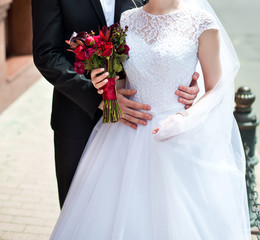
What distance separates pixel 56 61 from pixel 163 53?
643mm

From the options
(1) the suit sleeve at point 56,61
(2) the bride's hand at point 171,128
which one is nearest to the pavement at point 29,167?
(1) the suit sleeve at point 56,61

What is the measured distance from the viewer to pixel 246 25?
18141 millimetres

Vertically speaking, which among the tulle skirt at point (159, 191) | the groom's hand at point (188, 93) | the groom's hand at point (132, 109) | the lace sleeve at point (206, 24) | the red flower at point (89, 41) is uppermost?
the lace sleeve at point (206, 24)

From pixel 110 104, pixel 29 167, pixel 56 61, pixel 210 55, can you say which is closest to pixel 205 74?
pixel 210 55

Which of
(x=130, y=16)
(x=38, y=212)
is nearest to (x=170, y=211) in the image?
(x=130, y=16)

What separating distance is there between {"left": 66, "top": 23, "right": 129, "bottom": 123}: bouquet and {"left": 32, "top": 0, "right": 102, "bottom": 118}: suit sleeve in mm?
174

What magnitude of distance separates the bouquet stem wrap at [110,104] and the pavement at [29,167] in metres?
1.92

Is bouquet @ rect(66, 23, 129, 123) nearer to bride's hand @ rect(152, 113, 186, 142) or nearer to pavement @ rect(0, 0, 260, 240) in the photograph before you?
bride's hand @ rect(152, 113, 186, 142)

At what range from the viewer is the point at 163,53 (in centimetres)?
303

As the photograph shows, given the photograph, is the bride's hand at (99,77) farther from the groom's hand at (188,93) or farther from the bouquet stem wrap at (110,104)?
the groom's hand at (188,93)

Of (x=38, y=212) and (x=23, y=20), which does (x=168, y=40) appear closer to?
(x=38, y=212)

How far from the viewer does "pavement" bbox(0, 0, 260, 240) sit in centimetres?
488

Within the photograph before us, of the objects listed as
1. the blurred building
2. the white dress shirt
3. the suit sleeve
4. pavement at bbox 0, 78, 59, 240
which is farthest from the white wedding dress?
the blurred building

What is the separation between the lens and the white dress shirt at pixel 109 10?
332 centimetres
